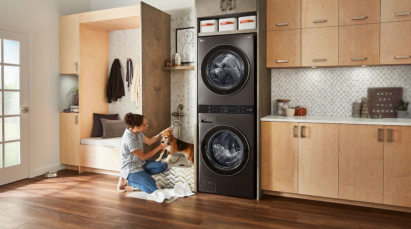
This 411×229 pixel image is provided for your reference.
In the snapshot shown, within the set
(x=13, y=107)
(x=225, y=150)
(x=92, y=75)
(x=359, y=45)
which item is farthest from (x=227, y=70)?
(x=13, y=107)

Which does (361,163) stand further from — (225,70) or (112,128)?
(112,128)

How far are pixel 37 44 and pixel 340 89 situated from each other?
401 centimetres

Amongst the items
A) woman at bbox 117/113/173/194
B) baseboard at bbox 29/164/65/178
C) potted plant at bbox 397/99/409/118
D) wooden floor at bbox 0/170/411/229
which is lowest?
wooden floor at bbox 0/170/411/229

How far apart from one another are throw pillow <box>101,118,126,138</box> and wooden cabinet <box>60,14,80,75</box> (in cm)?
85

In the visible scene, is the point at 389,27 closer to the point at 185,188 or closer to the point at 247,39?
the point at 247,39

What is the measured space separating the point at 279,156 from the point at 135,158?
1.62 meters

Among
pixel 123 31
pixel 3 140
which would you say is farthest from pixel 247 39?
pixel 3 140

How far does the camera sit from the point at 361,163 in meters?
Result: 2.97

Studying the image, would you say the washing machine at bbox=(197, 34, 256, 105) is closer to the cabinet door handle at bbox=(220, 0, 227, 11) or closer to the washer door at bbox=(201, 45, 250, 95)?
the washer door at bbox=(201, 45, 250, 95)

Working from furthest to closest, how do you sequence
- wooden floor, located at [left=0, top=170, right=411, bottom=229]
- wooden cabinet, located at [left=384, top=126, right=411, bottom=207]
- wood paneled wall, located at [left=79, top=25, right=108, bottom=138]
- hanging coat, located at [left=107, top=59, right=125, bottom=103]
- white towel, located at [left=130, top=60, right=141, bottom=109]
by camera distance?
1. hanging coat, located at [left=107, top=59, right=125, bottom=103]
2. wood paneled wall, located at [left=79, top=25, right=108, bottom=138]
3. white towel, located at [left=130, top=60, right=141, bottom=109]
4. wooden cabinet, located at [left=384, top=126, right=411, bottom=207]
5. wooden floor, located at [left=0, top=170, right=411, bottom=229]

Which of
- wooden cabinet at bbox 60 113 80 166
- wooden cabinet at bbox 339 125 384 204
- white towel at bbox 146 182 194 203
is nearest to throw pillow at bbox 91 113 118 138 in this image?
wooden cabinet at bbox 60 113 80 166

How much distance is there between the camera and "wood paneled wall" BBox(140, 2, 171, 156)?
3.82 m

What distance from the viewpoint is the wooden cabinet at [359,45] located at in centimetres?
308

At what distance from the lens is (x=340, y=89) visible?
3.55m
